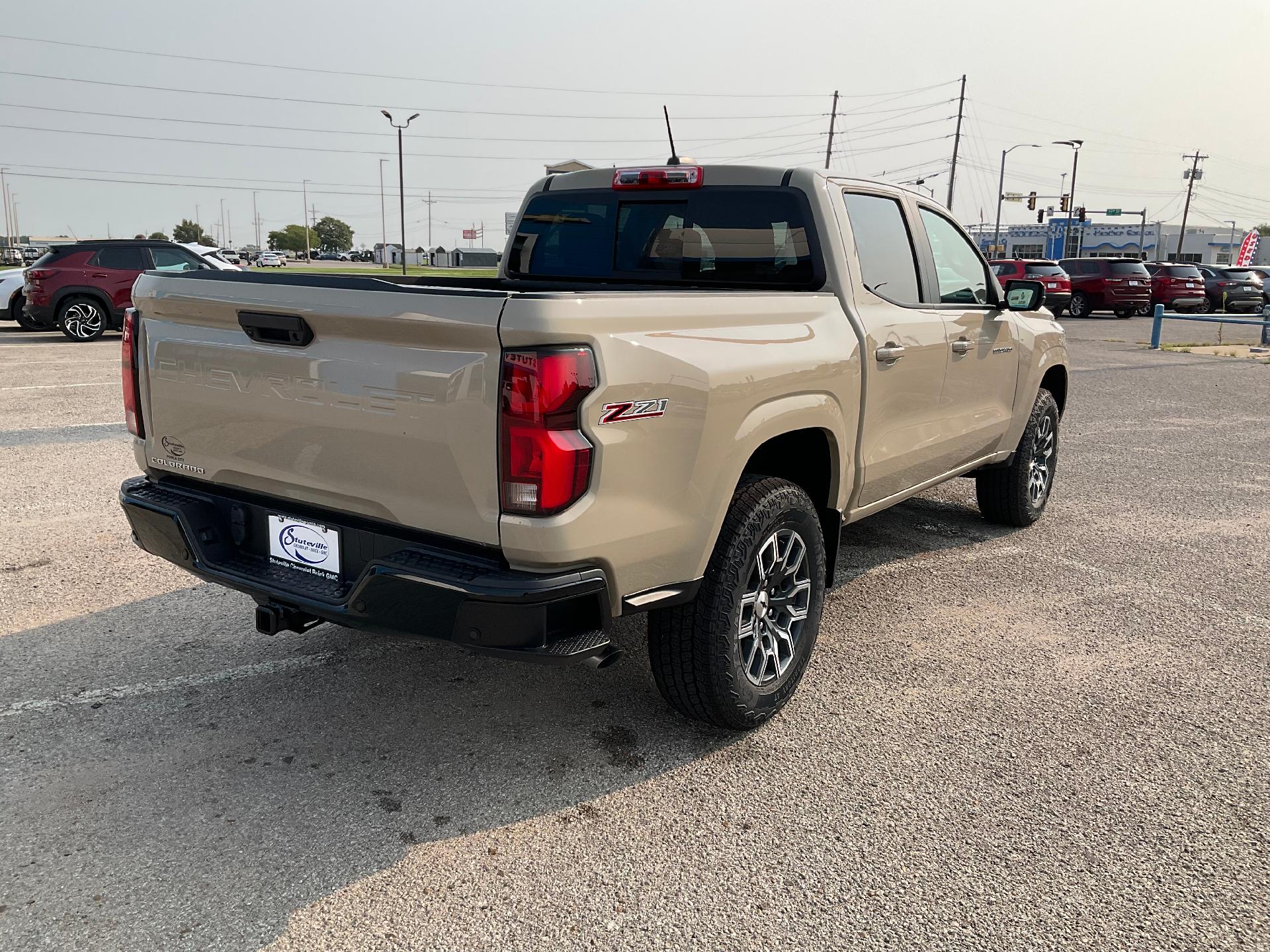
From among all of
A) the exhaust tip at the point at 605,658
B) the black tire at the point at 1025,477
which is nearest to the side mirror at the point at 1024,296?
the black tire at the point at 1025,477

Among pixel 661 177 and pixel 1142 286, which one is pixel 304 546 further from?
pixel 1142 286

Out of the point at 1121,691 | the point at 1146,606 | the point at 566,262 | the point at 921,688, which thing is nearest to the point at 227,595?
the point at 566,262

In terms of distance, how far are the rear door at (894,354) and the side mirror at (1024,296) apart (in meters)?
1.05

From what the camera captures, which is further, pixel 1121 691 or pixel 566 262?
pixel 566 262

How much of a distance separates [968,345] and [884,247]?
0.83m

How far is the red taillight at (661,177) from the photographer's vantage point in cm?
417

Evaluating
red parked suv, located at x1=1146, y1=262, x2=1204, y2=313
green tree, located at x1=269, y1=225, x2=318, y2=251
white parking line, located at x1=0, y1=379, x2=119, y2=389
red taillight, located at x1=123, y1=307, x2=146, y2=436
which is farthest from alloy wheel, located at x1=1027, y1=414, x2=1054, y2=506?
green tree, located at x1=269, y1=225, x2=318, y2=251

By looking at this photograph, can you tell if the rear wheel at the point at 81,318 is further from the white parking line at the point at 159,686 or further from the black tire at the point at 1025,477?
the black tire at the point at 1025,477

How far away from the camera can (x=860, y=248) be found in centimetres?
409

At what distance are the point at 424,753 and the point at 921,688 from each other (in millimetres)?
1915

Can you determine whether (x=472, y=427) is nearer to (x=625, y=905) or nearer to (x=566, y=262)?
(x=625, y=905)

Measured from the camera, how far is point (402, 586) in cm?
270

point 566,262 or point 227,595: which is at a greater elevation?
point 566,262

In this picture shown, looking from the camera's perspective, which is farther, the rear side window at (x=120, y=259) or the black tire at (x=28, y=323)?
the black tire at (x=28, y=323)
